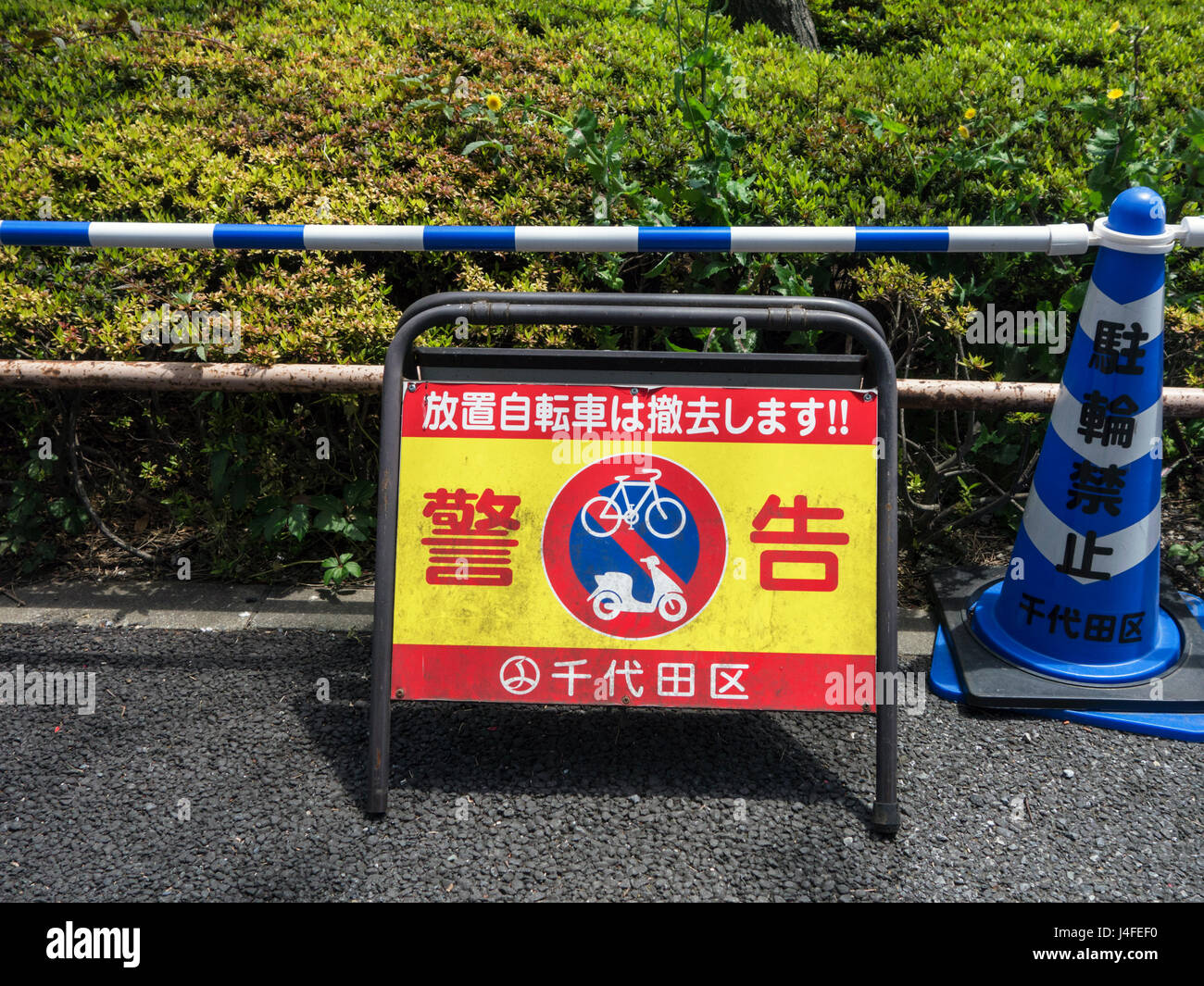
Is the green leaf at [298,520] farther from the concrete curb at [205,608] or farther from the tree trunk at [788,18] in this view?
the tree trunk at [788,18]

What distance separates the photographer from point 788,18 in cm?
604

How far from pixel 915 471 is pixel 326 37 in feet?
14.3

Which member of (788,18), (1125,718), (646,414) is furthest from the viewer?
(788,18)

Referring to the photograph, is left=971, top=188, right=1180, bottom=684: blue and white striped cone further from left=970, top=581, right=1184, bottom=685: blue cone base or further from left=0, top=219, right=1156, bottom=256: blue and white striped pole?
left=0, top=219, right=1156, bottom=256: blue and white striped pole

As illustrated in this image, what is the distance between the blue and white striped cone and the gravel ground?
0.31 meters

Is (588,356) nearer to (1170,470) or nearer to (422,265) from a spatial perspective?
(422,265)

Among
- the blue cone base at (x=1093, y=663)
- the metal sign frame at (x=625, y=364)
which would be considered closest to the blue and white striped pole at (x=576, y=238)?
the metal sign frame at (x=625, y=364)

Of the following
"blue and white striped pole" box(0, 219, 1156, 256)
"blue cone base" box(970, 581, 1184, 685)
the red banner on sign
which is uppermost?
"blue and white striped pole" box(0, 219, 1156, 256)

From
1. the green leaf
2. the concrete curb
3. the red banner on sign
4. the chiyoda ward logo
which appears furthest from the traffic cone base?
the green leaf

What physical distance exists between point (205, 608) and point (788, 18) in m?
4.99

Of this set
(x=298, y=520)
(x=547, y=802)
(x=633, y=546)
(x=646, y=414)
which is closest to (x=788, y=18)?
(x=646, y=414)

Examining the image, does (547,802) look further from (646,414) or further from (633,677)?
(646,414)

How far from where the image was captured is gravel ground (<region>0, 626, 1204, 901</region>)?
2.46 m

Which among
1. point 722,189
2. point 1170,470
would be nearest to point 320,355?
point 722,189
